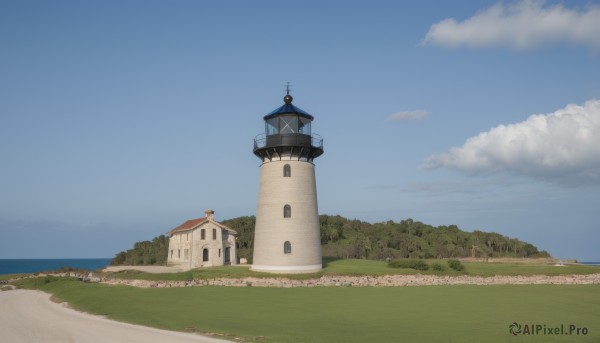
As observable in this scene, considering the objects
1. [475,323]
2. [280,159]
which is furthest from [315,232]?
[475,323]

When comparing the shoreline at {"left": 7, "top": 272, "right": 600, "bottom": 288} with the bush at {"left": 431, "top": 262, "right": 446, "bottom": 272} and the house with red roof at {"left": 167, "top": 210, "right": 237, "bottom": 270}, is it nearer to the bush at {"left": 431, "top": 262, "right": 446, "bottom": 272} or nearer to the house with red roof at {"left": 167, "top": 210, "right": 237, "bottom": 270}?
the bush at {"left": 431, "top": 262, "right": 446, "bottom": 272}

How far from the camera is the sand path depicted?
1496 centimetres

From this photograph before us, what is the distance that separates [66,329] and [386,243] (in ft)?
189

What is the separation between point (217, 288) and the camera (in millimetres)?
28969

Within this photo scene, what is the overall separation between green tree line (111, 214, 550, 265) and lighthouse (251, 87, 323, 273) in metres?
27.0

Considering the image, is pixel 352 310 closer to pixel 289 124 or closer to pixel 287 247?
pixel 287 247

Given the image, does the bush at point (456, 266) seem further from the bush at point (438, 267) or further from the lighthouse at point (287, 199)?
the lighthouse at point (287, 199)

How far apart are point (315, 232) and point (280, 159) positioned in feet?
19.5

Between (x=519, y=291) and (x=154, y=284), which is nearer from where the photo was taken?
(x=519, y=291)

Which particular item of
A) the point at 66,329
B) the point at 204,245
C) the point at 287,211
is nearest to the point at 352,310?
the point at 66,329

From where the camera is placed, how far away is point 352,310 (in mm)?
20938

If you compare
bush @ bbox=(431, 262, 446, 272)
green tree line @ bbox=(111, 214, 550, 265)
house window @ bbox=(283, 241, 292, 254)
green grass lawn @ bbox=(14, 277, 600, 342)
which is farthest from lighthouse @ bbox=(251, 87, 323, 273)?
green tree line @ bbox=(111, 214, 550, 265)

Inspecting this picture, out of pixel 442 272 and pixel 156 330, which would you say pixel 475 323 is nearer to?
pixel 156 330

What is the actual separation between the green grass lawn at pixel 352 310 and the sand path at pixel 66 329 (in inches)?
37.5
